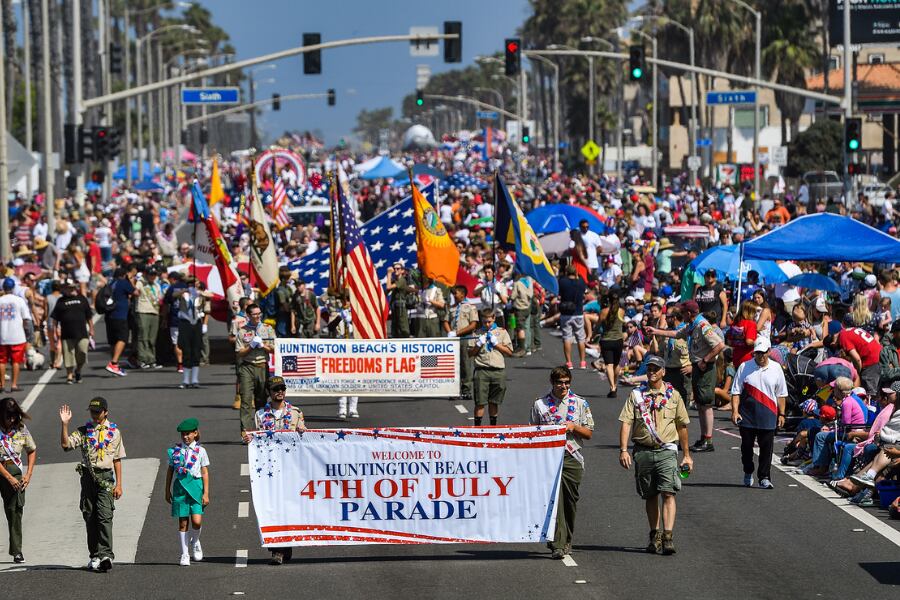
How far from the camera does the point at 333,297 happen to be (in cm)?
2617

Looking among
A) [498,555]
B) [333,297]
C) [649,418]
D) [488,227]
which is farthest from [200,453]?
[488,227]

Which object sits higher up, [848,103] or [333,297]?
[848,103]

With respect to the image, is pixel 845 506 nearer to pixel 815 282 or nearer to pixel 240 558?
pixel 240 558

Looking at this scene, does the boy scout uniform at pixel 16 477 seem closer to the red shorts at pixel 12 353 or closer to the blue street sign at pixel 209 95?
the red shorts at pixel 12 353

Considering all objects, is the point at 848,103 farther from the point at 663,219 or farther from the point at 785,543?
the point at 785,543

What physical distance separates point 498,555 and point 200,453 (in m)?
2.59

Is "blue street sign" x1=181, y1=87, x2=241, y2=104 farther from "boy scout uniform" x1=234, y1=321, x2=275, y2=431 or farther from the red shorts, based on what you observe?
"boy scout uniform" x1=234, y1=321, x2=275, y2=431

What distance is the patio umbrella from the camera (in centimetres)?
2636

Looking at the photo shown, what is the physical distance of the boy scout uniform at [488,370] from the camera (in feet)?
66.1

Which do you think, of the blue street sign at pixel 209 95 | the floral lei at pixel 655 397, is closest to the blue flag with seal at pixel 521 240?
the floral lei at pixel 655 397

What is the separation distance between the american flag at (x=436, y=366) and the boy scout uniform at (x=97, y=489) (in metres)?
8.81

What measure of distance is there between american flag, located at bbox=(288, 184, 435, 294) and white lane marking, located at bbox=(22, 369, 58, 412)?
4.41m

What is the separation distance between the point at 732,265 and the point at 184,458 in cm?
1490

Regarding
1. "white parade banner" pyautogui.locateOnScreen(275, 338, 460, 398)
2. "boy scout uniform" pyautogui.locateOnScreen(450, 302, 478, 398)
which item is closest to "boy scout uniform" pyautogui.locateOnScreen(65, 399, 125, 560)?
"white parade banner" pyautogui.locateOnScreen(275, 338, 460, 398)
